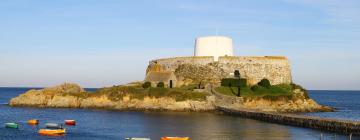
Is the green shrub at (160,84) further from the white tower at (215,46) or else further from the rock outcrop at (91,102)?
the white tower at (215,46)

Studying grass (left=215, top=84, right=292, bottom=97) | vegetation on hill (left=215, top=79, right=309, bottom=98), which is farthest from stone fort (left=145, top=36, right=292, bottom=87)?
grass (left=215, top=84, right=292, bottom=97)

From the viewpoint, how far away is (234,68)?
8562cm

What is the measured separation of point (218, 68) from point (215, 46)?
213 inches

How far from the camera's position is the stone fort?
8531cm

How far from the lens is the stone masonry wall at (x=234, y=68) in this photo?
3369 inches

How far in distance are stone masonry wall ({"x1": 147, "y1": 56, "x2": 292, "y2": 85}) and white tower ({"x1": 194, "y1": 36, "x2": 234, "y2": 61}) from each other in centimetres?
296

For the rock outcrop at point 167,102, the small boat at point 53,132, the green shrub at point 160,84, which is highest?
the green shrub at point 160,84

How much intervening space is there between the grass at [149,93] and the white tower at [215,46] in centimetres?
1568

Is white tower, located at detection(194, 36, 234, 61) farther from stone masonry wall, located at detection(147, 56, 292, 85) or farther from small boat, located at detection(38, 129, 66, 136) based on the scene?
small boat, located at detection(38, 129, 66, 136)

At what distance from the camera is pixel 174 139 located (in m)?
37.5

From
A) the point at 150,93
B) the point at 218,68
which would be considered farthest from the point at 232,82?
the point at 150,93

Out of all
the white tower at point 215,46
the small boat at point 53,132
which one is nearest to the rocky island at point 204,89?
the white tower at point 215,46

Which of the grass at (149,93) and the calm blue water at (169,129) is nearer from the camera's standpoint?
the calm blue water at (169,129)

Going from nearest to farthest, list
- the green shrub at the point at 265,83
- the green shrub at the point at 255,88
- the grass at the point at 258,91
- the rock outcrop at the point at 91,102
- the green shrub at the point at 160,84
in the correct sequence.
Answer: the rock outcrop at the point at 91,102, the grass at the point at 258,91, the green shrub at the point at 255,88, the green shrub at the point at 160,84, the green shrub at the point at 265,83
